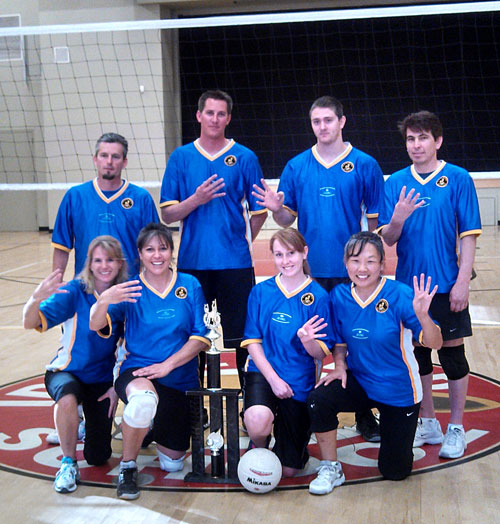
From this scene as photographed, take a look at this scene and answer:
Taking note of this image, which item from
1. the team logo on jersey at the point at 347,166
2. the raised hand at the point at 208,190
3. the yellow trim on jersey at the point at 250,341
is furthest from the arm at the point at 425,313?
the raised hand at the point at 208,190

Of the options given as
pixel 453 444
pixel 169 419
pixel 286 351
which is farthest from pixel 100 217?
pixel 453 444

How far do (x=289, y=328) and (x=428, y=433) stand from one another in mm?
1038

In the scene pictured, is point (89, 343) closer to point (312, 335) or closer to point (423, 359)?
point (312, 335)

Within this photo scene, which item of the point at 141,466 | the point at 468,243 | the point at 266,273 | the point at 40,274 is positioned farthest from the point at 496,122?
the point at 141,466

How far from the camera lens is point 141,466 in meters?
3.73

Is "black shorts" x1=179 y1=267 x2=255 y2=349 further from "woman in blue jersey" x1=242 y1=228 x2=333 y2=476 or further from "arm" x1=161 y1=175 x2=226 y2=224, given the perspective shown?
"woman in blue jersey" x1=242 y1=228 x2=333 y2=476

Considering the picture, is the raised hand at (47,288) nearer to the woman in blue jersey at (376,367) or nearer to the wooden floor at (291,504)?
the wooden floor at (291,504)

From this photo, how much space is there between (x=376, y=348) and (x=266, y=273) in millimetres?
6001

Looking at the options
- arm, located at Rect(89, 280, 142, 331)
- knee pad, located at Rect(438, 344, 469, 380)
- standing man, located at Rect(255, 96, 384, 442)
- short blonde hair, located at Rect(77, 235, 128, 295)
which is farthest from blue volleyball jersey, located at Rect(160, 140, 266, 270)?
knee pad, located at Rect(438, 344, 469, 380)

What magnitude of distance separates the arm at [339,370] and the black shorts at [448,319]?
0.57m

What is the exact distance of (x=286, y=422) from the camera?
11.7ft

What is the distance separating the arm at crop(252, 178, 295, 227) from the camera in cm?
396

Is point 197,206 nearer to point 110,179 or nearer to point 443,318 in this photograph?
point 110,179

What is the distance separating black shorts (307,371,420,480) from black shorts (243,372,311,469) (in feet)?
0.42
